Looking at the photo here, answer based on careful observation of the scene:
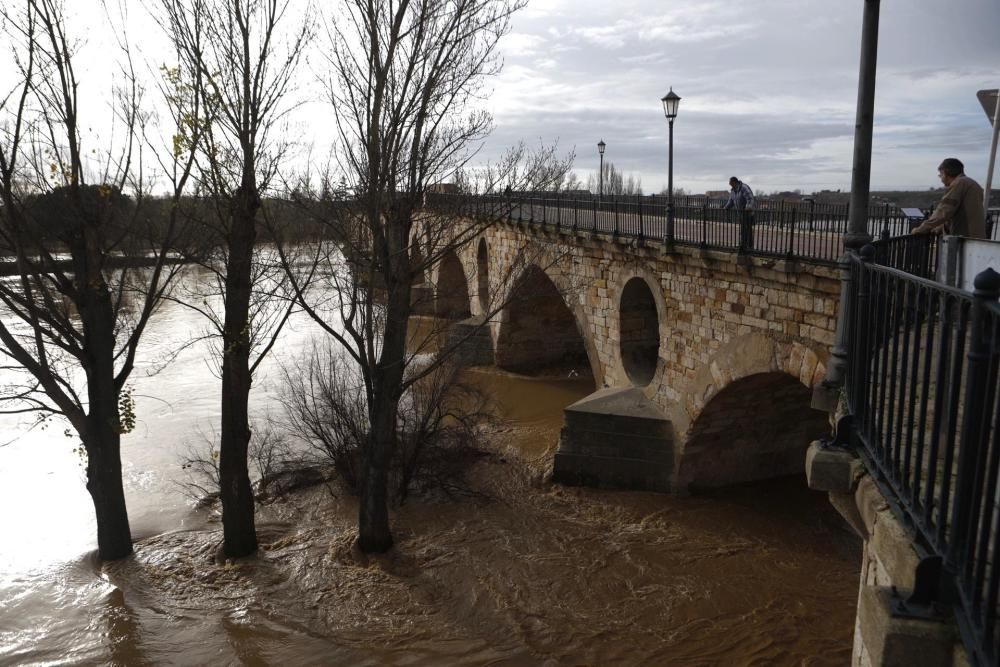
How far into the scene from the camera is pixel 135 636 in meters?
7.88

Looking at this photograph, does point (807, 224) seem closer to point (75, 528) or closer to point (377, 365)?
point (377, 365)

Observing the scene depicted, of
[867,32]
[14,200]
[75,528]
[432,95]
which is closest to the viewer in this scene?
[867,32]

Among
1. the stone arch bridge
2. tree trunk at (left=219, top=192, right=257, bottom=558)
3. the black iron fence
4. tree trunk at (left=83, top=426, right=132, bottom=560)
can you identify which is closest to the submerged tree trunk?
tree trunk at (left=83, top=426, right=132, bottom=560)

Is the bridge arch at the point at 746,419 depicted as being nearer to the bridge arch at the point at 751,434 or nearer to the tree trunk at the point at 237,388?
the bridge arch at the point at 751,434

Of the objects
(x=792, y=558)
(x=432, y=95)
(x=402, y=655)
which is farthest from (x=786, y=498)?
(x=432, y=95)

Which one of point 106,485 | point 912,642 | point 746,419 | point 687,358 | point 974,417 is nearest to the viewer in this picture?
point 974,417

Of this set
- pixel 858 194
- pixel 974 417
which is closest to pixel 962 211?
pixel 858 194

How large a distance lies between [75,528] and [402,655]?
6.98 m

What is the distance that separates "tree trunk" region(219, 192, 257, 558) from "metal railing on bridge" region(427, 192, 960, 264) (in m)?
2.52

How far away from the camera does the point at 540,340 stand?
831 inches

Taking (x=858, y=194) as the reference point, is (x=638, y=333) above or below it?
below

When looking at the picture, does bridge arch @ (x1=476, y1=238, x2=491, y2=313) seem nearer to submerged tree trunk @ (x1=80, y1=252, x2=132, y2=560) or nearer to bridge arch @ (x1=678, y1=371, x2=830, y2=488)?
bridge arch @ (x1=678, y1=371, x2=830, y2=488)

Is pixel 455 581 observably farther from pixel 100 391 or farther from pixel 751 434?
pixel 751 434

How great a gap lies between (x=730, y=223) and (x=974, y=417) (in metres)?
7.85
